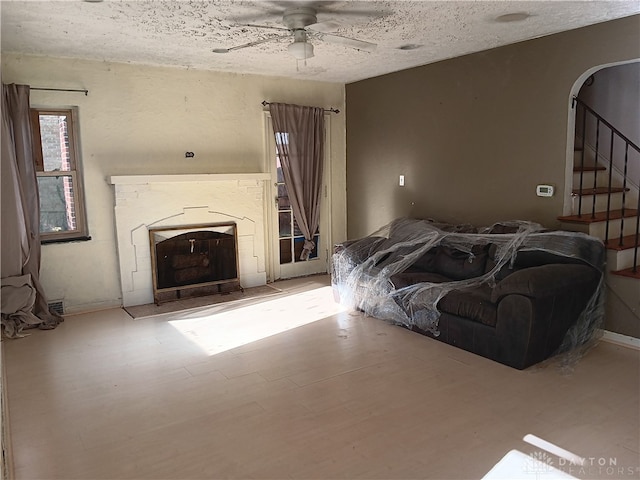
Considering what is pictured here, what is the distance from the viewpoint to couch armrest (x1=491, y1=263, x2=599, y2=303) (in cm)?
335

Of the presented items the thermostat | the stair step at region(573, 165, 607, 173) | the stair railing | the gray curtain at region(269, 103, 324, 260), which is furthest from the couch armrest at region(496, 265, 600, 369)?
the gray curtain at region(269, 103, 324, 260)

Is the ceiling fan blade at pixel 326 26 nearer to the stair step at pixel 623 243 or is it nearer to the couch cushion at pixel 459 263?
the couch cushion at pixel 459 263

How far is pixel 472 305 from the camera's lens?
371 centimetres

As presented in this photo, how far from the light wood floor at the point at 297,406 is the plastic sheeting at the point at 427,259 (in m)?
0.23

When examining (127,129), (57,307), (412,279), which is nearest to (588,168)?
(412,279)

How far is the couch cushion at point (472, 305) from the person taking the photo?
3605mm

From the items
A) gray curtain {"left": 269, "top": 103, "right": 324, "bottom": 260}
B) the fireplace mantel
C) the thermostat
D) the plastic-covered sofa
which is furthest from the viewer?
gray curtain {"left": 269, "top": 103, "right": 324, "bottom": 260}

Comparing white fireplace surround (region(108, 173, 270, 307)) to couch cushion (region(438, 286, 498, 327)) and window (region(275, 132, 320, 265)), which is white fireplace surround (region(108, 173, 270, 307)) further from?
couch cushion (region(438, 286, 498, 327))

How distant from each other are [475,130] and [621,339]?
2.23 m

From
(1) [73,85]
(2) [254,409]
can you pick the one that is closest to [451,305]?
(2) [254,409]

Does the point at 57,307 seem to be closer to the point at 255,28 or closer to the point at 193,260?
the point at 193,260

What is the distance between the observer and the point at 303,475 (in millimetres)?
2355

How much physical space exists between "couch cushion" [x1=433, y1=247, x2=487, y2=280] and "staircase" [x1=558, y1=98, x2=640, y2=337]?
0.72 metres

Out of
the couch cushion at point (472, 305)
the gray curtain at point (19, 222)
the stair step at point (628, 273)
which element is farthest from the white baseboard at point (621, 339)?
the gray curtain at point (19, 222)
